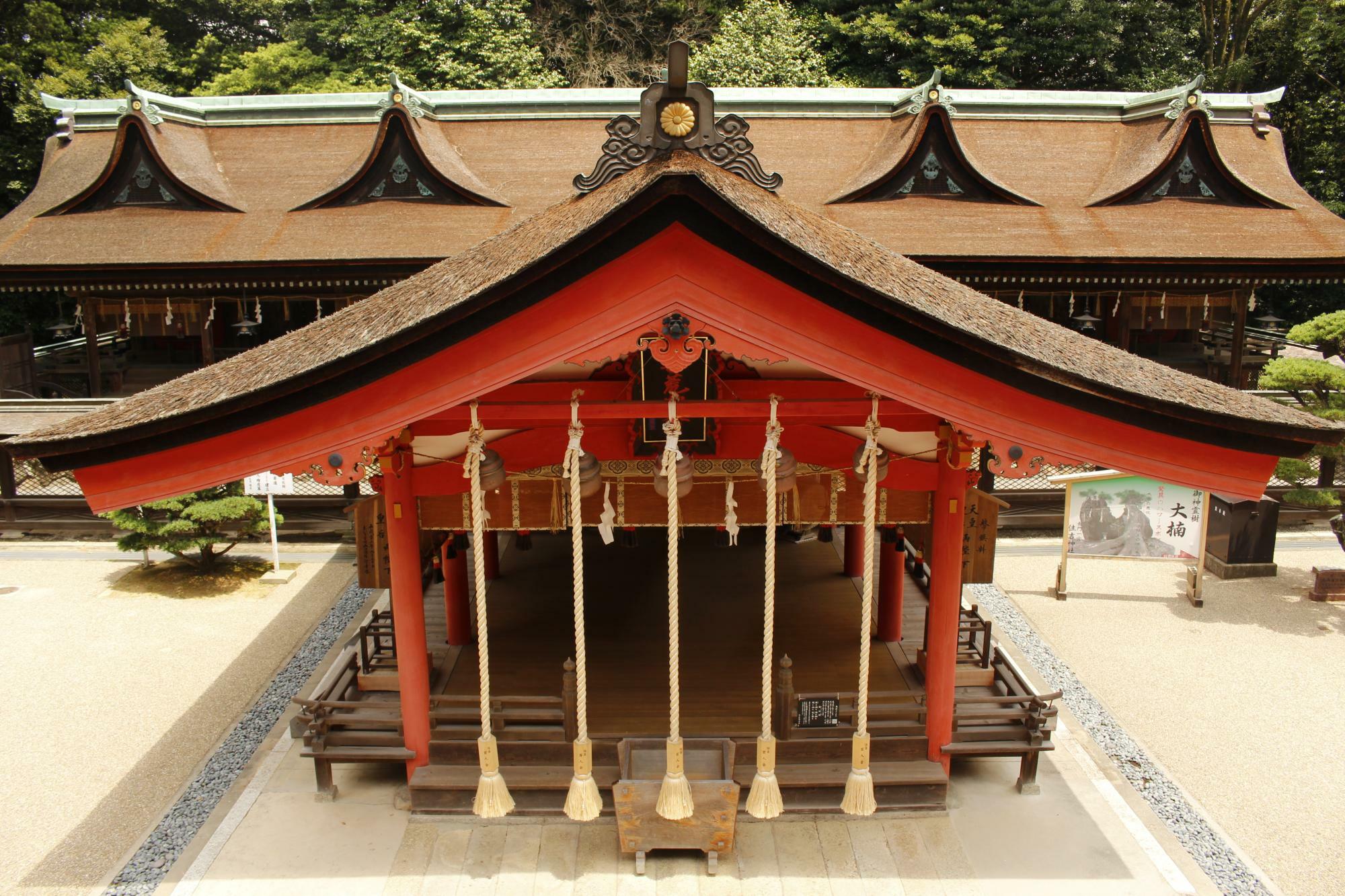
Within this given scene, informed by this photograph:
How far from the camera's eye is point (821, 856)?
23.4ft

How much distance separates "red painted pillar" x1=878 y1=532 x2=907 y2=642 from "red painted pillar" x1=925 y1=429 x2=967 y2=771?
72.8 inches

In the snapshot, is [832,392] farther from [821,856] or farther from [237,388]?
[237,388]

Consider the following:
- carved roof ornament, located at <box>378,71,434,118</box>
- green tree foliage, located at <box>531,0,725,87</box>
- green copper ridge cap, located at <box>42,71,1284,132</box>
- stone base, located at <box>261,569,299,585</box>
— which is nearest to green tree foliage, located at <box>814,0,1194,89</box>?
green tree foliage, located at <box>531,0,725,87</box>

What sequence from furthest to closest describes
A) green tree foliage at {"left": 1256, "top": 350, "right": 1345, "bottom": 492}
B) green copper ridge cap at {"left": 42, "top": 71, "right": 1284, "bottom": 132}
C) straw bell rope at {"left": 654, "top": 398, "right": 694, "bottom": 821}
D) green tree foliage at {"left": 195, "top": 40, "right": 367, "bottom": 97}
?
green tree foliage at {"left": 195, "top": 40, "right": 367, "bottom": 97} < green copper ridge cap at {"left": 42, "top": 71, "right": 1284, "bottom": 132} < green tree foliage at {"left": 1256, "top": 350, "right": 1345, "bottom": 492} < straw bell rope at {"left": 654, "top": 398, "right": 694, "bottom": 821}

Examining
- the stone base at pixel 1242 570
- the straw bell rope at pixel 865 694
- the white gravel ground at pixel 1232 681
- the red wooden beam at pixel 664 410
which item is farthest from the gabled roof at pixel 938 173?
the straw bell rope at pixel 865 694

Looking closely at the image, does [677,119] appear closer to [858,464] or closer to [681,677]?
[858,464]

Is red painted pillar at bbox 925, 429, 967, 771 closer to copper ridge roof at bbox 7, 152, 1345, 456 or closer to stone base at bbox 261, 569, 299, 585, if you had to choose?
copper ridge roof at bbox 7, 152, 1345, 456

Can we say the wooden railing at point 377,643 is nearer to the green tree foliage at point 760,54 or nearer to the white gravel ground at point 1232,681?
the white gravel ground at point 1232,681

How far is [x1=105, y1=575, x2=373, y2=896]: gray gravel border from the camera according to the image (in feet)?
24.1

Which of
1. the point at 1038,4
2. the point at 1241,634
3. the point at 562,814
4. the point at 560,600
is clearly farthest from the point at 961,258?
the point at 1038,4

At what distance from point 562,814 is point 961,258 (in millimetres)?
12004

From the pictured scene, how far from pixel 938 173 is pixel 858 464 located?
496 inches

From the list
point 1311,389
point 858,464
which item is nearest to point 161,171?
point 858,464

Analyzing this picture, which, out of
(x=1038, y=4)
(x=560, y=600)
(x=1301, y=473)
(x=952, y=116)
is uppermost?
(x=1038, y=4)
